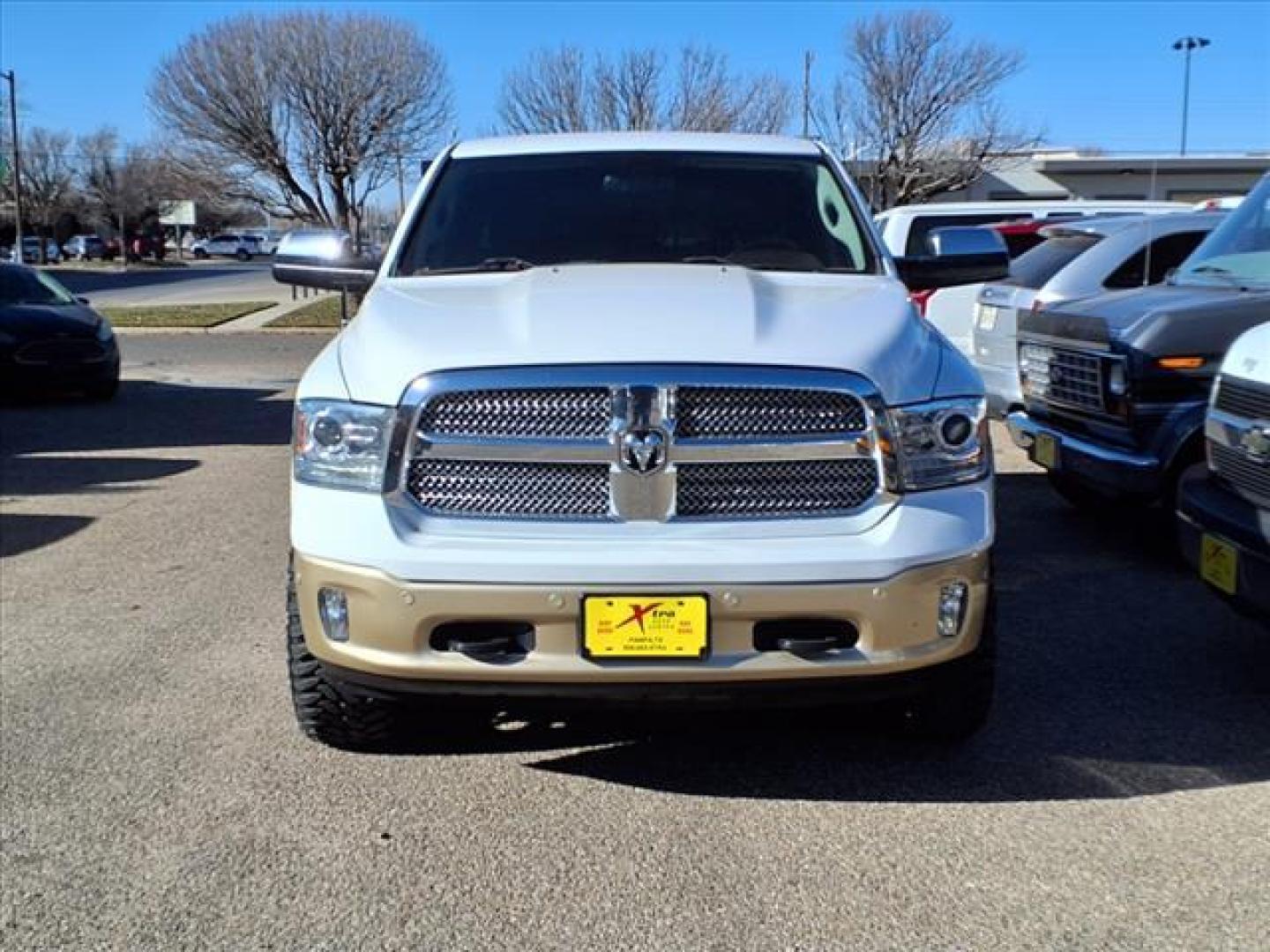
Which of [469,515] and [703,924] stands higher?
[469,515]

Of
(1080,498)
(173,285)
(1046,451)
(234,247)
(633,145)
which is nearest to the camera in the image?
(633,145)

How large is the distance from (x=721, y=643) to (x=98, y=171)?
91372 millimetres

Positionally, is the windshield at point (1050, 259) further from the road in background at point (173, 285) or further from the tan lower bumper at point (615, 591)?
the road in background at point (173, 285)

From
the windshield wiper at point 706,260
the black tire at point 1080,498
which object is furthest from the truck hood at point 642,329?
the black tire at point 1080,498

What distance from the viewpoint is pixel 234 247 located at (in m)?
79.8

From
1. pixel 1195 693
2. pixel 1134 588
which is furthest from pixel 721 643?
pixel 1134 588

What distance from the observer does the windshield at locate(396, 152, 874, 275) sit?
4781mm

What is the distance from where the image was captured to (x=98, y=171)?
85.1 m

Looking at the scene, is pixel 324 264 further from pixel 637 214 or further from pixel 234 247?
pixel 234 247

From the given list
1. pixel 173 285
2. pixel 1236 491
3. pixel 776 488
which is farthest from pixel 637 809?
pixel 173 285

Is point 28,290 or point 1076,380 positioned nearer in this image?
point 1076,380

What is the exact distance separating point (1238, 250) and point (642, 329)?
436 centimetres

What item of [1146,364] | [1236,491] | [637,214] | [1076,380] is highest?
[637,214]

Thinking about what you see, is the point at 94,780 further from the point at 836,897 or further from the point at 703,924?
the point at 836,897
